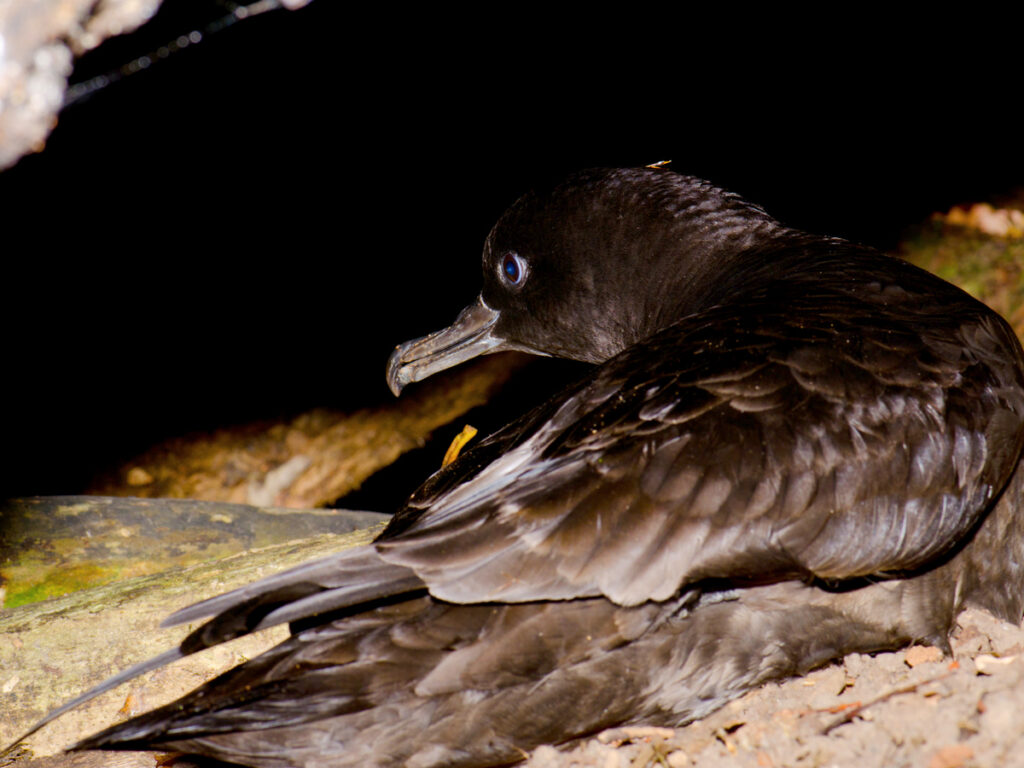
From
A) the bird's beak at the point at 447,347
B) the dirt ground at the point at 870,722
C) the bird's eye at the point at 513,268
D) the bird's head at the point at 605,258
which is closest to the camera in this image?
the dirt ground at the point at 870,722

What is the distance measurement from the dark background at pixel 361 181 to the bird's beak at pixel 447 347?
2.17 meters

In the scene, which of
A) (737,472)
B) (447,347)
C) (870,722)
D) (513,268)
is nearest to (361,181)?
(447,347)

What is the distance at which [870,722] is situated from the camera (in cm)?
190

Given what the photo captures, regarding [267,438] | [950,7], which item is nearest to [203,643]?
[267,438]

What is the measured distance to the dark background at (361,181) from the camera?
19.4ft

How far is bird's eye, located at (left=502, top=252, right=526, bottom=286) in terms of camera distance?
11.6 feet

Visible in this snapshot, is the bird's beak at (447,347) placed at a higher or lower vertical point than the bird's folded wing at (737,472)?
higher

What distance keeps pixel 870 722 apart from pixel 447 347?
7.21 feet

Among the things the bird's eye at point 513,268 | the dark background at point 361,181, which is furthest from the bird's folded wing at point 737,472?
the dark background at point 361,181

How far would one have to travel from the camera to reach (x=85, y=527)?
3371 millimetres

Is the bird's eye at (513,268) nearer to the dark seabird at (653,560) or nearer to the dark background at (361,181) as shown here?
the dark seabird at (653,560)

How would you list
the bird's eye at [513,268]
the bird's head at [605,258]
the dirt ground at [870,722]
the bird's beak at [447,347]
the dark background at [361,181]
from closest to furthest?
1. the dirt ground at [870,722]
2. the bird's head at [605,258]
3. the bird's eye at [513,268]
4. the bird's beak at [447,347]
5. the dark background at [361,181]

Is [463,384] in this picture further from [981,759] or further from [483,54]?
[981,759]

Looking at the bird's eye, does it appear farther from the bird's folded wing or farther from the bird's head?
the bird's folded wing
